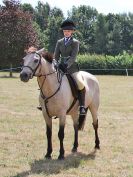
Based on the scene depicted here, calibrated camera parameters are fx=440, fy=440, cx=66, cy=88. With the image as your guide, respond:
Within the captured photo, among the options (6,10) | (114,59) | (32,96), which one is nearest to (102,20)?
(114,59)

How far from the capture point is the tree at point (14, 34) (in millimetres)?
44444

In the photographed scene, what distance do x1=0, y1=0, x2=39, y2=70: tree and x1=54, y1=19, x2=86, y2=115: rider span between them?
34.9m

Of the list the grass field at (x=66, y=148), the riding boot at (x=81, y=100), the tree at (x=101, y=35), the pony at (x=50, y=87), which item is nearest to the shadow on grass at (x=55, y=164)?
the grass field at (x=66, y=148)

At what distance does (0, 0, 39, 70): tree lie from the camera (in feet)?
146

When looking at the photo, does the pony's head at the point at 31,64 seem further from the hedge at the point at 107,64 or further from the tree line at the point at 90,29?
the tree line at the point at 90,29

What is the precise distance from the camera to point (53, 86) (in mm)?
8828

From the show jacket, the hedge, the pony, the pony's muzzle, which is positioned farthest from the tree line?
the pony's muzzle

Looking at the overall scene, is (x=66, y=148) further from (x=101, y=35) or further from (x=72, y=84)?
(x=101, y=35)

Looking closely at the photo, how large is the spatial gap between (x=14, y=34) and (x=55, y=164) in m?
37.6

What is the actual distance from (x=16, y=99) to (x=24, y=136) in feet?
32.4

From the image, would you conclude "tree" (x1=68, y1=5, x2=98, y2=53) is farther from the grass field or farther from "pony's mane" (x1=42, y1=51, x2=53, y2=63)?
"pony's mane" (x1=42, y1=51, x2=53, y2=63)

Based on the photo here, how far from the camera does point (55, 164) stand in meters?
8.59

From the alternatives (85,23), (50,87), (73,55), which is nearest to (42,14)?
(85,23)

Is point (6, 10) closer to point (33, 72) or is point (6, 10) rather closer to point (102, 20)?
point (33, 72)
